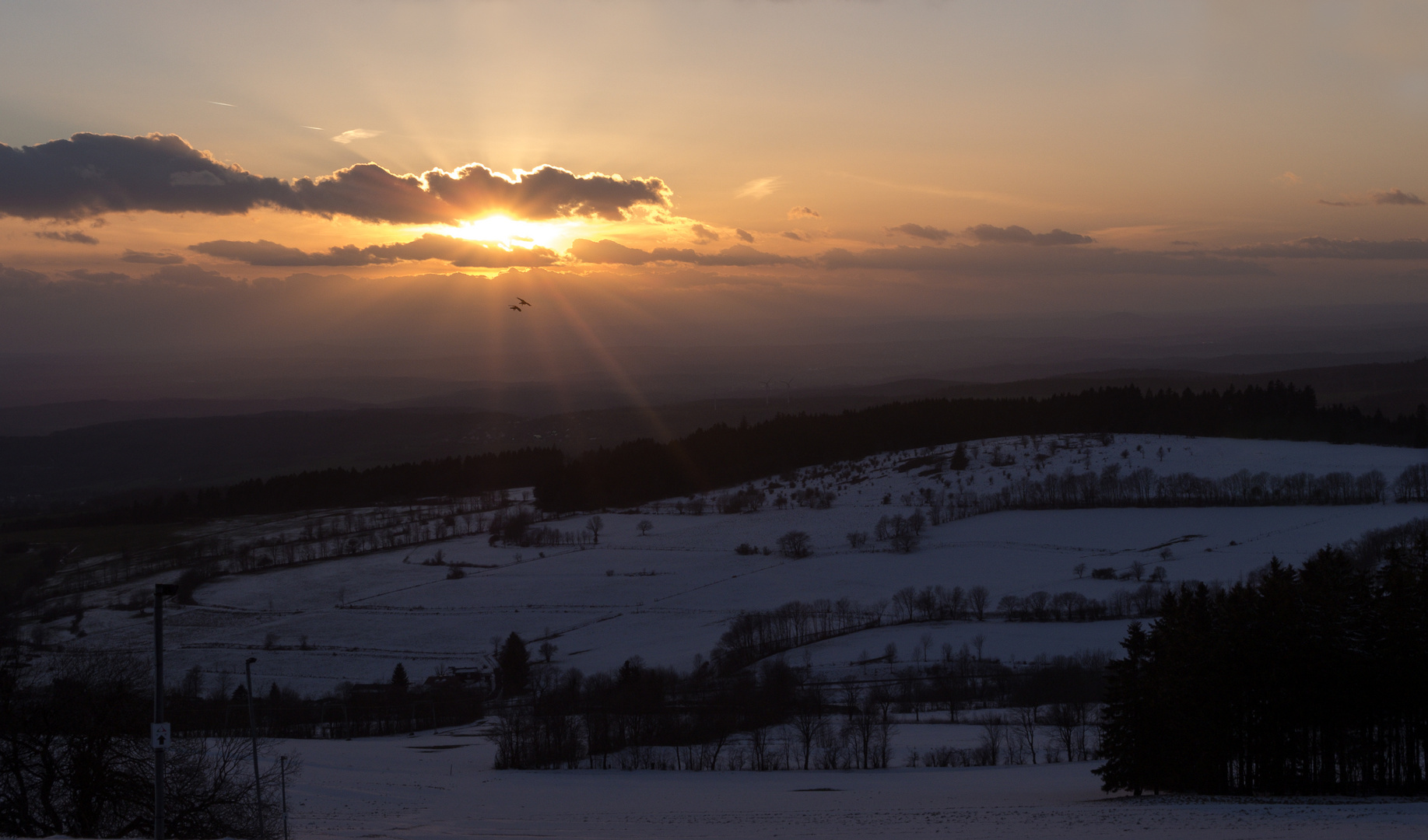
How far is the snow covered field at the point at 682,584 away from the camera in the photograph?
6612cm

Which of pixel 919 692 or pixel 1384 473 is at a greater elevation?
pixel 1384 473

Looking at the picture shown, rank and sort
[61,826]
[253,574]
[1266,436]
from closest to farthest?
1. [61,826]
2. [253,574]
3. [1266,436]

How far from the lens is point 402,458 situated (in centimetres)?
18812

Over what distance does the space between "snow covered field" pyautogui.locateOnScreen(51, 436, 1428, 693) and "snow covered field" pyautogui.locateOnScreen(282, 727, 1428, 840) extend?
18521mm

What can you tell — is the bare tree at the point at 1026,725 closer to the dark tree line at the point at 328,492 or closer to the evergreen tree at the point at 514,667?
the evergreen tree at the point at 514,667

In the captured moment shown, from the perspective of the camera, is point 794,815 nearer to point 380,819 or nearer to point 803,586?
point 380,819

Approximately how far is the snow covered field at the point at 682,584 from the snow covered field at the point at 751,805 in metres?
18.5

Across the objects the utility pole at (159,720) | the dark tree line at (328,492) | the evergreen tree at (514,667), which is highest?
the dark tree line at (328,492)

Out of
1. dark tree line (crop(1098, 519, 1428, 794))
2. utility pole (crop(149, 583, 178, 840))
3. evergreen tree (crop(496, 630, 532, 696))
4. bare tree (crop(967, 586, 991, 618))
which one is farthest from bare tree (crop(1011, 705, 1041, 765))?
utility pole (crop(149, 583, 178, 840))

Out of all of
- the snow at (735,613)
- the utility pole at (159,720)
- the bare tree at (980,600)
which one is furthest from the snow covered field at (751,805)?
the bare tree at (980,600)

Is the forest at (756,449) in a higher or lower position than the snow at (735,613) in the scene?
higher

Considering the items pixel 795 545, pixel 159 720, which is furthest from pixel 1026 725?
pixel 795 545

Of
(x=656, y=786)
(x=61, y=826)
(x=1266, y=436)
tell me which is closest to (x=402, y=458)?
(x=1266, y=436)

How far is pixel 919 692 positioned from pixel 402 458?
493 feet
